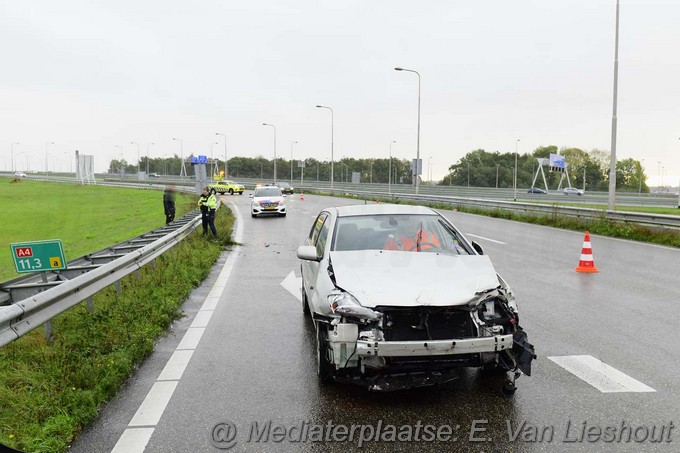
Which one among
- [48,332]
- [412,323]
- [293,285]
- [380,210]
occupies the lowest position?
[293,285]

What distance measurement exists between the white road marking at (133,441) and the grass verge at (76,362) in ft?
1.08

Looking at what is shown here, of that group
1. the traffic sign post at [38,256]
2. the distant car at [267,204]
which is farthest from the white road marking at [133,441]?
the distant car at [267,204]

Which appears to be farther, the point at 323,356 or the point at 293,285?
the point at 293,285

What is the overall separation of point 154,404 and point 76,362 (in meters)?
1.09

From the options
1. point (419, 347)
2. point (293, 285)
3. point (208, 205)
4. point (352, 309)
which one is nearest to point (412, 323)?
point (419, 347)

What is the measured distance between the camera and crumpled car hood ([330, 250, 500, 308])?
4.22 metres

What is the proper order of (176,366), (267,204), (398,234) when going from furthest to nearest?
(267,204) < (398,234) < (176,366)

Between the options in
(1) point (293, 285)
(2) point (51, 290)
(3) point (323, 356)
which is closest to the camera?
A: (3) point (323, 356)

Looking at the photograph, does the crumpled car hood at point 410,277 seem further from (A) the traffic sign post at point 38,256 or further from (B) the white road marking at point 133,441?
(A) the traffic sign post at point 38,256

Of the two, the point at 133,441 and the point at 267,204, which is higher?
the point at 267,204

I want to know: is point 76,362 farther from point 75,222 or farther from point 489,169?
point 489,169

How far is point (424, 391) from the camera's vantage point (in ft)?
14.8

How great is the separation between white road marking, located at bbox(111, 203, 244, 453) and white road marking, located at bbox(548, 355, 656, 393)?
3457mm

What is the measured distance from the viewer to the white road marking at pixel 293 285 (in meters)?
8.79
